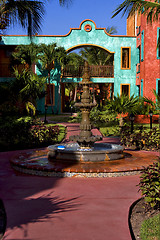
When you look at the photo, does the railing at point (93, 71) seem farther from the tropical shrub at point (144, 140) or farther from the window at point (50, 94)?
the tropical shrub at point (144, 140)

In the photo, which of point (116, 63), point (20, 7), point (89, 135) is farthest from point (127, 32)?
point (89, 135)

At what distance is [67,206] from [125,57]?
24.3 m

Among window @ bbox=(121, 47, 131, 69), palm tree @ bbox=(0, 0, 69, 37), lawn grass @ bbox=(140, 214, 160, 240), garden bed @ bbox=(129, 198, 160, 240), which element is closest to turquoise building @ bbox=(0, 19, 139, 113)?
window @ bbox=(121, 47, 131, 69)

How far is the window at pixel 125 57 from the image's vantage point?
90.6ft

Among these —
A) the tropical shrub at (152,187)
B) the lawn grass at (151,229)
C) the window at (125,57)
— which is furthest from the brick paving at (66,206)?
the window at (125,57)

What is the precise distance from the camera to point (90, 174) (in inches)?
298

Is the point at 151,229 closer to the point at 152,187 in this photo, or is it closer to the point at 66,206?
the point at 152,187

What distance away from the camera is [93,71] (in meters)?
27.9

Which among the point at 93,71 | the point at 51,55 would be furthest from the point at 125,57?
the point at 51,55

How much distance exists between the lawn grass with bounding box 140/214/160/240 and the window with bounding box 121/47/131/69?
932 inches

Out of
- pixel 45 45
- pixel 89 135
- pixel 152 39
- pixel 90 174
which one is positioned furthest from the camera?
pixel 45 45

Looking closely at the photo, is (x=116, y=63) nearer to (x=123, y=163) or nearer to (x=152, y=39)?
(x=152, y=39)

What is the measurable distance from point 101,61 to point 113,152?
2601 cm

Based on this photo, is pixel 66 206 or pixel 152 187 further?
pixel 66 206
